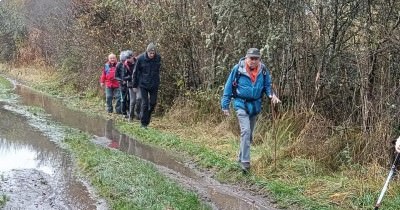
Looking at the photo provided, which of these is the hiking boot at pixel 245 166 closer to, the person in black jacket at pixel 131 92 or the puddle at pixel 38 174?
the puddle at pixel 38 174

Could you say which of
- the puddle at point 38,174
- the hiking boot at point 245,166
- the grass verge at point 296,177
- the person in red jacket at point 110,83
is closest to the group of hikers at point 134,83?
the person in red jacket at point 110,83

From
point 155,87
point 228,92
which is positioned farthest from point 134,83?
point 228,92

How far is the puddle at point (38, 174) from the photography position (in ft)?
23.3

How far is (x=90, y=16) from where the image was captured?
1989cm

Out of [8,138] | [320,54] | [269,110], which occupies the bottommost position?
[8,138]

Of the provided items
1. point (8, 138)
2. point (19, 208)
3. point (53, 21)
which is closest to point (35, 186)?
point (19, 208)

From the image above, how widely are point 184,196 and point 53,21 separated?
21.9 metres

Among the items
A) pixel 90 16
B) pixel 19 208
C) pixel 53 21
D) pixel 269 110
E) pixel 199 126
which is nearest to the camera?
pixel 19 208

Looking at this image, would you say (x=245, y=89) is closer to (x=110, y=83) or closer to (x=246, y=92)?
(x=246, y=92)

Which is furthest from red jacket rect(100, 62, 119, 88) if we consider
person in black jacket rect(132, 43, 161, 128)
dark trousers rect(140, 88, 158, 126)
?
dark trousers rect(140, 88, 158, 126)

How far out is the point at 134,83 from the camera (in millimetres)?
13258

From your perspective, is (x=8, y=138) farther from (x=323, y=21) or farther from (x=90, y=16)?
(x=90, y=16)

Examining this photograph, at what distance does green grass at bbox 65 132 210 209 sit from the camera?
22.6ft

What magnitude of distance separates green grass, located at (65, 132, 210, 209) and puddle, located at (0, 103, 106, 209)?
238 mm
